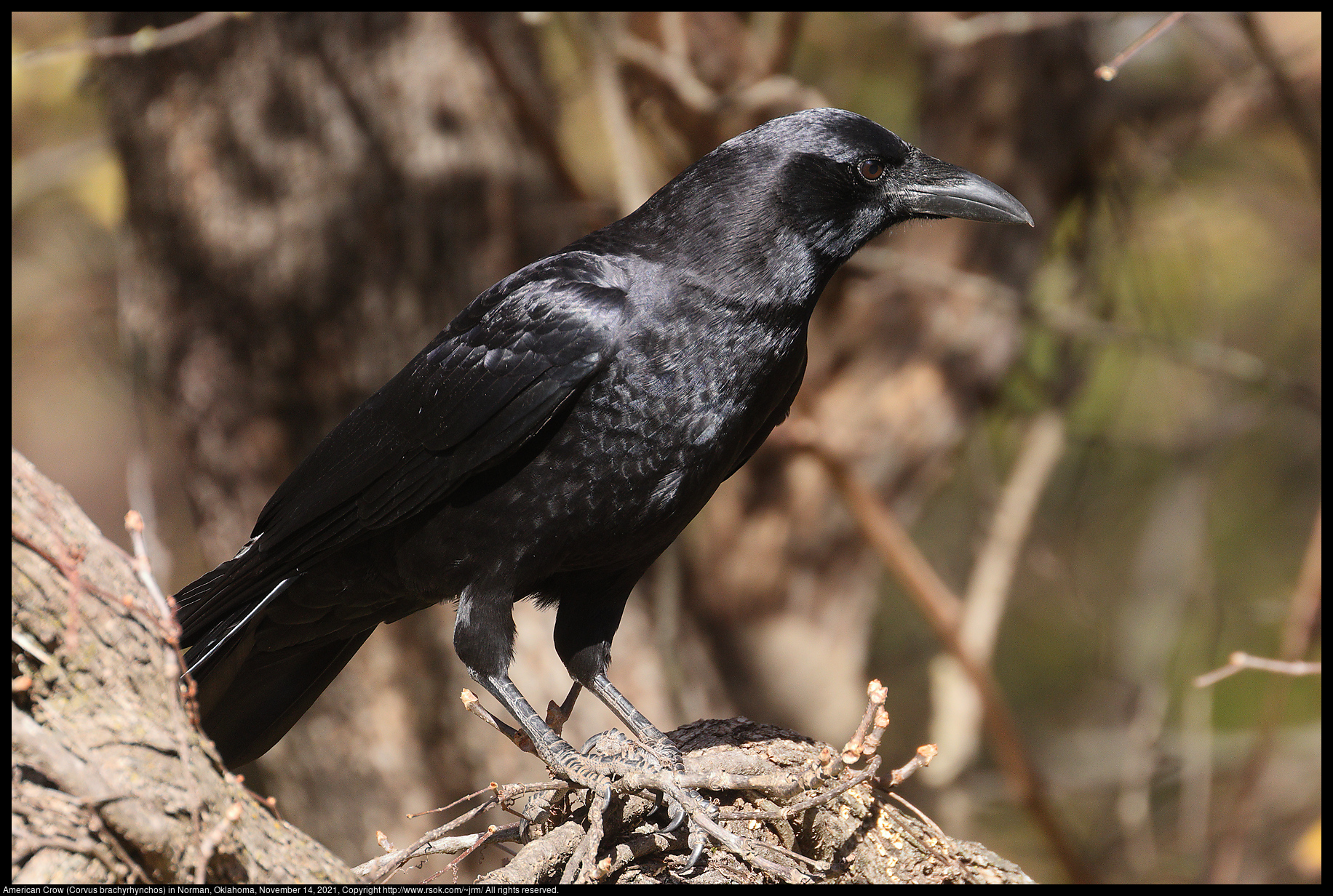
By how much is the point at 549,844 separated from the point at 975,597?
11.7ft

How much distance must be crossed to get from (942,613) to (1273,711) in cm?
124

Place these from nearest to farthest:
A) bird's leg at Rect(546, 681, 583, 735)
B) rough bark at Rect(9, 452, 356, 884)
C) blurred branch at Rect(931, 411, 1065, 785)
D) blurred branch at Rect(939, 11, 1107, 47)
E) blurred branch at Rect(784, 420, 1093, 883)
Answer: rough bark at Rect(9, 452, 356, 884), bird's leg at Rect(546, 681, 583, 735), blurred branch at Rect(939, 11, 1107, 47), blurred branch at Rect(784, 420, 1093, 883), blurred branch at Rect(931, 411, 1065, 785)

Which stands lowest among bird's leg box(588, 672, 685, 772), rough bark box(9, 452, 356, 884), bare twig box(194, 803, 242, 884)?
bird's leg box(588, 672, 685, 772)

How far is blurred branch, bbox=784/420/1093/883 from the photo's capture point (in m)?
4.33

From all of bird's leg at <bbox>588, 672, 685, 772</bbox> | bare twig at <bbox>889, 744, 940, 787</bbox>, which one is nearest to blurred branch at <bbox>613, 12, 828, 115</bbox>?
bird's leg at <bbox>588, 672, 685, 772</bbox>

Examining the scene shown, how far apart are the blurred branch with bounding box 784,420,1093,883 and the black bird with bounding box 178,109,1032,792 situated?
1.58m

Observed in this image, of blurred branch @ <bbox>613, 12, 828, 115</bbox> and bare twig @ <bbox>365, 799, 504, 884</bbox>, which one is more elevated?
blurred branch @ <bbox>613, 12, 828, 115</bbox>

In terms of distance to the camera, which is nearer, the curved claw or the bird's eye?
the curved claw

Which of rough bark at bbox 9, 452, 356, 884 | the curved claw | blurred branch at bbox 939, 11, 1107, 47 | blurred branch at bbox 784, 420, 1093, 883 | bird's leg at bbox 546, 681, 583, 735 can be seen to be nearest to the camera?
rough bark at bbox 9, 452, 356, 884

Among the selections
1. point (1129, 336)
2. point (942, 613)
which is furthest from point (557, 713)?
point (1129, 336)

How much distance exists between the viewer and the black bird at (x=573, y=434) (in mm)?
2465

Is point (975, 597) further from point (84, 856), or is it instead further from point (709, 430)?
point (84, 856)

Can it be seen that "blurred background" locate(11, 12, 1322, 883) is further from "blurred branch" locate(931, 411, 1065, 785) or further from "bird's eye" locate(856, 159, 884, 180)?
"bird's eye" locate(856, 159, 884, 180)

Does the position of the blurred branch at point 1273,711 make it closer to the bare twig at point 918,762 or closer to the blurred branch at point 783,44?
the bare twig at point 918,762
